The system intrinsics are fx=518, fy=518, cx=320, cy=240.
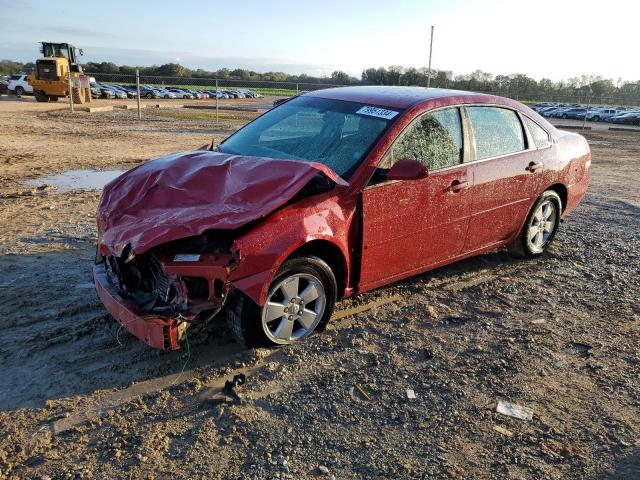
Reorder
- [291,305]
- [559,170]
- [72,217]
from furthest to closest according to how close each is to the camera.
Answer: [72,217] → [559,170] → [291,305]

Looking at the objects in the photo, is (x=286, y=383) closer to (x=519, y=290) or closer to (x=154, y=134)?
(x=519, y=290)

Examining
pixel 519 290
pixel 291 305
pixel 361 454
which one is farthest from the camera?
pixel 519 290

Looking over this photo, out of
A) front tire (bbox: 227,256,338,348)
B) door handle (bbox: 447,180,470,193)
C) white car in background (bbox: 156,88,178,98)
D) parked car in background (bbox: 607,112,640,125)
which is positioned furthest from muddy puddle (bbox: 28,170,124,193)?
white car in background (bbox: 156,88,178,98)

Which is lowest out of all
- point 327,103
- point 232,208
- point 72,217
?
point 72,217

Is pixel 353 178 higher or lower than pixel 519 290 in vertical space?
higher

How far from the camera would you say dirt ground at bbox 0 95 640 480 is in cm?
273

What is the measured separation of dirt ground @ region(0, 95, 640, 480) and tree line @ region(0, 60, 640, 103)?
149 ft

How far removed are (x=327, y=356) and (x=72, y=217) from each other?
4457 millimetres

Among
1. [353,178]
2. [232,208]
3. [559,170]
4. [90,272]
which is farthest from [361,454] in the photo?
[559,170]

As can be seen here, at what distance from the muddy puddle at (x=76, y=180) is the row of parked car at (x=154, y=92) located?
36203 millimetres

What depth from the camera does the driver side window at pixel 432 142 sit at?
13.5 feet

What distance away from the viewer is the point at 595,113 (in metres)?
45.6

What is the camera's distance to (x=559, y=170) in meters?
5.70

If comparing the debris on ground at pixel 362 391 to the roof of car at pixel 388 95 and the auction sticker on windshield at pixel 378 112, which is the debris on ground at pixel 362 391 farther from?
the roof of car at pixel 388 95
